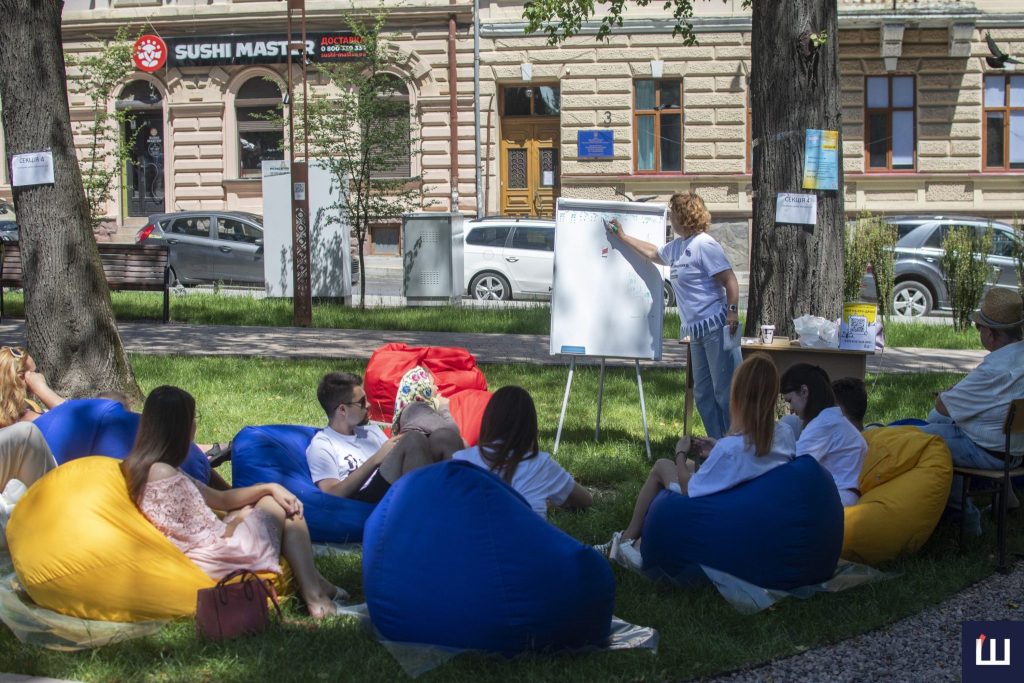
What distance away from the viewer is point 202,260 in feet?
72.8

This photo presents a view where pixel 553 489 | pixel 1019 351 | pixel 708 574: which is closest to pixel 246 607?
pixel 553 489

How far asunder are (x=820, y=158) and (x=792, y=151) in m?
0.20

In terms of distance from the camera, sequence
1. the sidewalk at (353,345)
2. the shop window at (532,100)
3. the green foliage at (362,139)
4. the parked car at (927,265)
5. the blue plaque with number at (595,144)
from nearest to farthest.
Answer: the sidewalk at (353,345), the green foliage at (362,139), the parked car at (927,265), the blue plaque with number at (595,144), the shop window at (532,100)

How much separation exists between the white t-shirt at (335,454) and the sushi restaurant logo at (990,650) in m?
2.99

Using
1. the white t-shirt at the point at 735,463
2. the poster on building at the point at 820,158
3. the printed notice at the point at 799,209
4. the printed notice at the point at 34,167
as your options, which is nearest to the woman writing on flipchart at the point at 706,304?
the printed notice at the point at 799,209

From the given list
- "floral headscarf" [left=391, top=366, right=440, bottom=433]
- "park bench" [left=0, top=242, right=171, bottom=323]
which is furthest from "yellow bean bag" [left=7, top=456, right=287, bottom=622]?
"park bench" [left=0, top=242, right=171, bottom=323]

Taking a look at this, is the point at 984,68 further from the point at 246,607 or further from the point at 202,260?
the point at 246,607

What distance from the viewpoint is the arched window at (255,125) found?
29422 mm

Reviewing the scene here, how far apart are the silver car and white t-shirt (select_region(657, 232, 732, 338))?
15060 millimetres

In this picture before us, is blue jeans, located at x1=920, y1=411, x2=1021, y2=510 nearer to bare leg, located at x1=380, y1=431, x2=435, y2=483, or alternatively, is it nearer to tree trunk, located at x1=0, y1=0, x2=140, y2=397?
bare leg, located at x1=380, y1=431, x2=435, y2=483

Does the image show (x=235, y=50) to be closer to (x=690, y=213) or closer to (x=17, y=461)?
(x=690, y=213)

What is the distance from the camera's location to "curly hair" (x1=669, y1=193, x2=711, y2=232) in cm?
795

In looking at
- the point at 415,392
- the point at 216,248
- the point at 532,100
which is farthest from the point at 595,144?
the point at 415,392

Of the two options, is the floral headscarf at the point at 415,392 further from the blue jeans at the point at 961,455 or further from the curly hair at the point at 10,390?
the blue jeans at the point at 961,455
